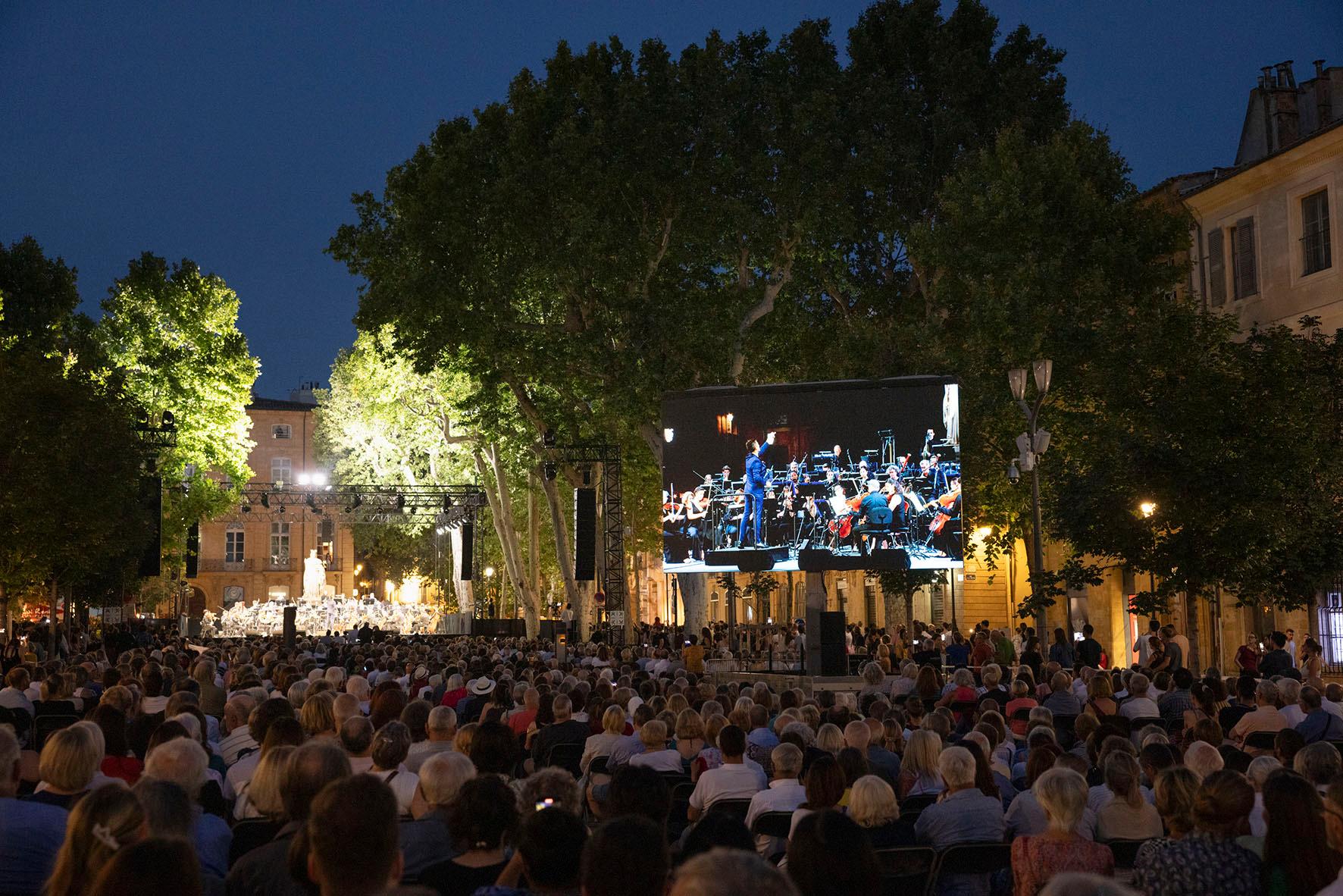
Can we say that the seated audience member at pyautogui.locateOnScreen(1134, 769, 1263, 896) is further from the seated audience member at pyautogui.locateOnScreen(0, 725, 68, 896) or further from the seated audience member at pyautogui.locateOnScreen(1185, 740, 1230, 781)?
the seated audience member at pyautogui.locateOnScreen(0, 725, 68, 896)

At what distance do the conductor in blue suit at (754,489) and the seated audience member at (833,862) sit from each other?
2107 centimetres

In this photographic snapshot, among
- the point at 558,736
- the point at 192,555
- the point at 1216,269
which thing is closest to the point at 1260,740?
the point at 558,736

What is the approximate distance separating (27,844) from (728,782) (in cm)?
408

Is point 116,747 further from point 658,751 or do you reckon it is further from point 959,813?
point 959,813

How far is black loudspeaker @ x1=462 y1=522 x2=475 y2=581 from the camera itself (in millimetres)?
50094

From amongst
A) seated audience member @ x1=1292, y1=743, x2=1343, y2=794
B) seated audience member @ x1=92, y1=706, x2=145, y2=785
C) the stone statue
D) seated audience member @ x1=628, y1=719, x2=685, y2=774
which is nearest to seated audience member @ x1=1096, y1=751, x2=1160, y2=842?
seated audience member @ x1=1292, y1=743, x2=1343, y2=794


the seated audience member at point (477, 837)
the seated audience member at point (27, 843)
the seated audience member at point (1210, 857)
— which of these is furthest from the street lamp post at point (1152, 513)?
the seated audience member at point (27, 843)

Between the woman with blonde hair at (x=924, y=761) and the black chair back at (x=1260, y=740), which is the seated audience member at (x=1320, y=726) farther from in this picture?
the woman with blonde hair at (x=924, y=761)

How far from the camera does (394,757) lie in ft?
24.7

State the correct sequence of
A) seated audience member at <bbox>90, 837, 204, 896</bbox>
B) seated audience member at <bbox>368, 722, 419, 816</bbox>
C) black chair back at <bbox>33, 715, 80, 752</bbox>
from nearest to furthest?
seated audience member at <bbox>90, 837, 204, 896</bbox> < seated audience member at <bbox>368, 722, 419, 816</bbox> < black chair back at <bbox>33, 715, 80, 752</bbox>

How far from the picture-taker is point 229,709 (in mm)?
10695

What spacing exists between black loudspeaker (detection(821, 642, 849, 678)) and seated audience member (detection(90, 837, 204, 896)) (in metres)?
22.4

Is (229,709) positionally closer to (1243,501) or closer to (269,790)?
(269,790)

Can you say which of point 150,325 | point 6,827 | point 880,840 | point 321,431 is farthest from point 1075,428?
point 321,431
